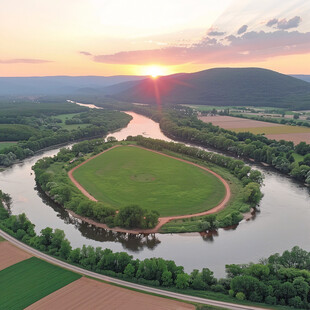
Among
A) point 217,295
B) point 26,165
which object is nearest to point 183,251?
point 217,295

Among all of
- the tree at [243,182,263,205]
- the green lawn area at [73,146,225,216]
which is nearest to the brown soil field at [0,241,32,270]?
the green lawn area at [73,146,225,216]

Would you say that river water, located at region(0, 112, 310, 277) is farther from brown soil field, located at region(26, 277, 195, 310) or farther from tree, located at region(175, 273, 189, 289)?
brown soil field, located at region(26, 277, 195, 310)

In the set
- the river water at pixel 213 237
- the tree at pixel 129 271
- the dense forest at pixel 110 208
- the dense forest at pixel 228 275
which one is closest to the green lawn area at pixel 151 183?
the dense forest at pixel 110 208

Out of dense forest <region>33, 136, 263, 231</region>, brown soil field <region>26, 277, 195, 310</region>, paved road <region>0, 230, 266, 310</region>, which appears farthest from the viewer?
dense forest <region>33, 136, 263, 231</region>

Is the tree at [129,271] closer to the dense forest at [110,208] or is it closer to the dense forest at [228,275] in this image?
the dense forest at [228,275]

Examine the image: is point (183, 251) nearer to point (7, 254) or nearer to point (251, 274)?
point (251, 274)
